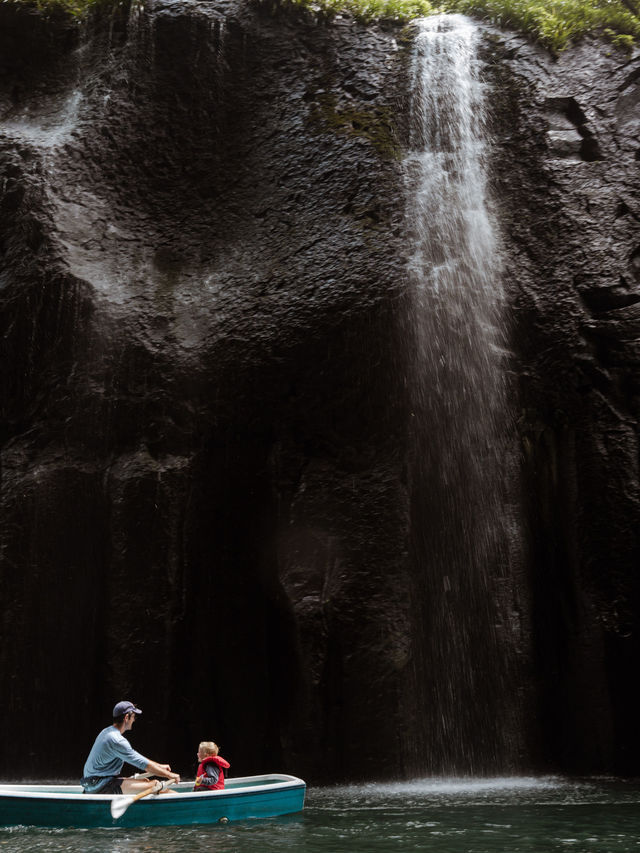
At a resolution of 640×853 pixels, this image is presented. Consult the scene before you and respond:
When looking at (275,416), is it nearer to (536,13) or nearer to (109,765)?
(109,765)

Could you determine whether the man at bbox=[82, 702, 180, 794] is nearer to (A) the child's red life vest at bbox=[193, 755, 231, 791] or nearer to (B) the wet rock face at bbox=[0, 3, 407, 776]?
(A) the child's red life vest at bbox=[193, 755, 231, 791]

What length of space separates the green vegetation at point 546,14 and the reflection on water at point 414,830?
1117 cm

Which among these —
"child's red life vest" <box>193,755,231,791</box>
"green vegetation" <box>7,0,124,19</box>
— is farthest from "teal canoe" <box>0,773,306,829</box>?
"green vegetation" <box>7,0,124,19</box>

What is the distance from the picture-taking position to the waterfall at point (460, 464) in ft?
35.1

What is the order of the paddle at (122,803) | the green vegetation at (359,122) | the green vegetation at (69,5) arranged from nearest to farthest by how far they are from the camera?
the paddle at (122,803) < the green vegetation at (359,122) < the green vegetation at (69,5)

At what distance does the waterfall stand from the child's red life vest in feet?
10.6

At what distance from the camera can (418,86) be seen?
13688 mm

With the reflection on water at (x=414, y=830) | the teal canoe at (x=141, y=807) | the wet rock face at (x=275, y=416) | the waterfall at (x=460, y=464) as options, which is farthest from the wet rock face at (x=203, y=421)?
the teal canoe at (x=141, y=807)

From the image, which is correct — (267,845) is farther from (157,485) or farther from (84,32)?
(84,32)

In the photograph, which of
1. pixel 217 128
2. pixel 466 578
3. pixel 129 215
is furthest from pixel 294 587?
pixel 217 128

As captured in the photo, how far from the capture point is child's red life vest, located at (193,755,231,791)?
7953 millimetres

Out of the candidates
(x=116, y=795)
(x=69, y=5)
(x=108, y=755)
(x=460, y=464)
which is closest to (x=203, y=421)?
(x=460, y=464)

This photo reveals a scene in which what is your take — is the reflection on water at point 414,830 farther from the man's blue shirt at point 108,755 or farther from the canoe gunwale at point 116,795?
the man's blue shirt at point 108,755

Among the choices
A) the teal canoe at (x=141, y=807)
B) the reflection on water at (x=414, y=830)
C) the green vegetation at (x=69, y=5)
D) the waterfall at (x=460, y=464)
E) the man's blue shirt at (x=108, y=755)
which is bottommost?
the reflection on water at (x=414, y=830)
